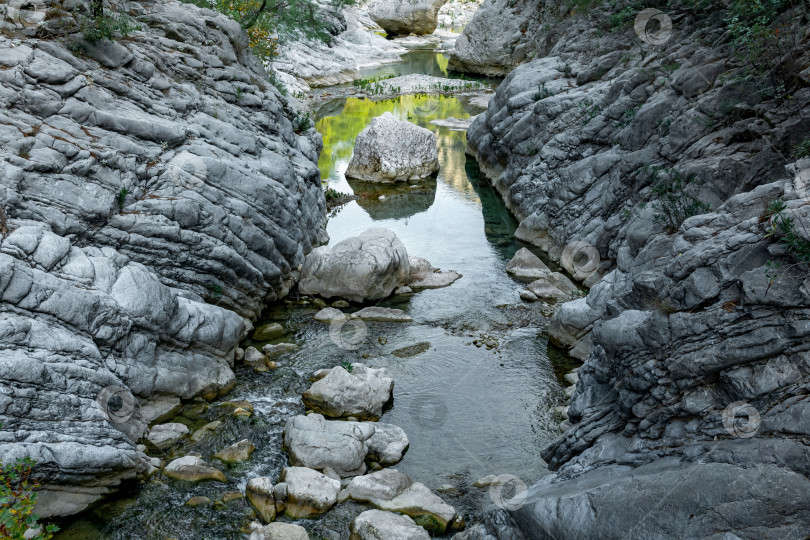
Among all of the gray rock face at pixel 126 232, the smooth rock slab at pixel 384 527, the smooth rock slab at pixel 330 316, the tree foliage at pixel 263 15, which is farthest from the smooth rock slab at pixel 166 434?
the tree foliage at pixel 263 15

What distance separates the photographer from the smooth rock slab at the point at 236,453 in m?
10.7

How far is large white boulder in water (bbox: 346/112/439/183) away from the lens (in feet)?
93.0

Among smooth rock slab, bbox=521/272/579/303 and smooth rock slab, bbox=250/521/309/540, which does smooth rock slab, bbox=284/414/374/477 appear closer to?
smooth rock slab, bbox=250/521/309/540

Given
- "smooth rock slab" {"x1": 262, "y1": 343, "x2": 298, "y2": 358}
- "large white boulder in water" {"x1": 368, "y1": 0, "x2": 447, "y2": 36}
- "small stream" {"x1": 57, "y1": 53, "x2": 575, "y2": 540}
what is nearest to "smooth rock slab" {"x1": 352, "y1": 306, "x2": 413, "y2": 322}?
"small stream" {"x1": 57, "y1": 53, "x2": 575, "y2": 540}

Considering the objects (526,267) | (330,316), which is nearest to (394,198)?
(526,267)

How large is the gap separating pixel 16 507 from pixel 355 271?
10.8m

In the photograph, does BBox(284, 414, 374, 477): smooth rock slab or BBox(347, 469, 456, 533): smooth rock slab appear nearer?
BBox(347, 469, 456, 533): smooth rock slab

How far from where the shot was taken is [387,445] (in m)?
11.1

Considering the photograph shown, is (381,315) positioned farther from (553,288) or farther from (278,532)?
(278,532)

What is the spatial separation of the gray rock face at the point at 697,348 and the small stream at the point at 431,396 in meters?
1.24

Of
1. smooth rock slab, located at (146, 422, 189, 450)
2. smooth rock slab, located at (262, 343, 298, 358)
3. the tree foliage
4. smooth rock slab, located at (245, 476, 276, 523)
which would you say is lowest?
smooth rock slab, located at (146, 422, 189, 450)

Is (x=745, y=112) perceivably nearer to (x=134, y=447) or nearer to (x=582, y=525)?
(x=582, y=525)

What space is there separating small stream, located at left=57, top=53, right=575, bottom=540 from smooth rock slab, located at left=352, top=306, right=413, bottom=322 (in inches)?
12.3

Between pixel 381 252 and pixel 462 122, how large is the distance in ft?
74.3
